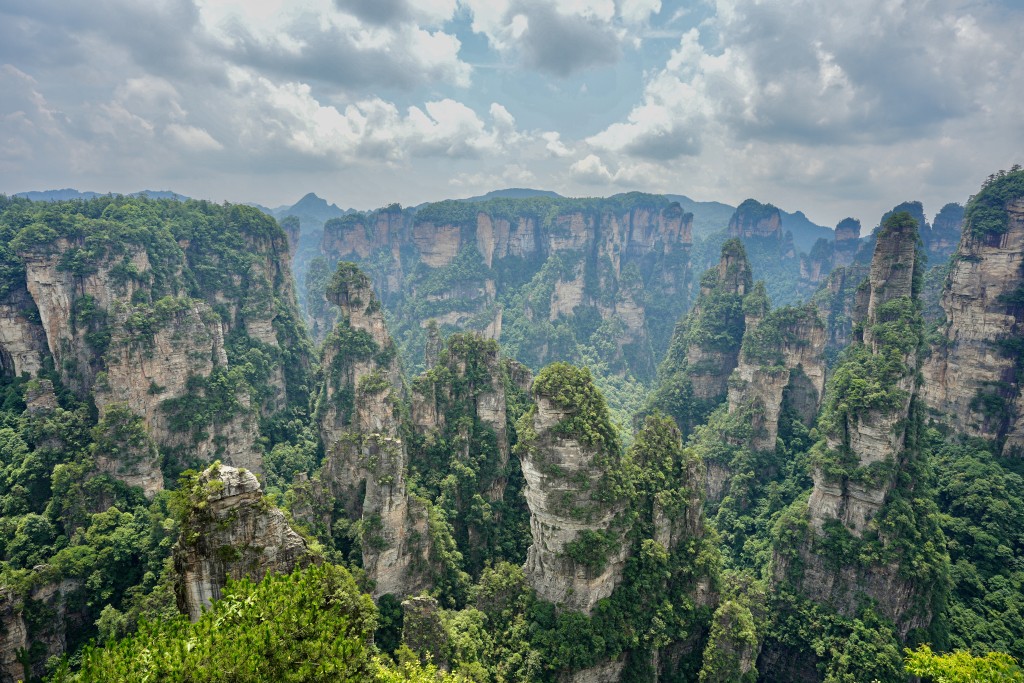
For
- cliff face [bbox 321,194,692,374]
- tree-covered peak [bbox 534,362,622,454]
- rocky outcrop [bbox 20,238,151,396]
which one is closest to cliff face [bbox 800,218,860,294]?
cliff face [bbox 321,194,692,374]

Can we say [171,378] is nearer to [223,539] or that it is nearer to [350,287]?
[350,287]

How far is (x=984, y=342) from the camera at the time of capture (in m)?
46.8

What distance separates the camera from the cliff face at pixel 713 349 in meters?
71.1

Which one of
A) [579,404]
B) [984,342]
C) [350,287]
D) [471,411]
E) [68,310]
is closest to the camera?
[579,404]

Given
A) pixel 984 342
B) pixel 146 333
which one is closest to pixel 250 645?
pixel 146 333

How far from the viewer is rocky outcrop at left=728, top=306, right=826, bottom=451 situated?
54281 millimetres

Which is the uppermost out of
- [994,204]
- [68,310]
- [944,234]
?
[944,234]

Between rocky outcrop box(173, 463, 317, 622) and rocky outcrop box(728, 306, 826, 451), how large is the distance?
4978 cm

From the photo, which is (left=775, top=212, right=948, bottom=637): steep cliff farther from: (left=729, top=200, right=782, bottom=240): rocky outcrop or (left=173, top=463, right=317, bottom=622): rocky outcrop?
(left=729, top=200, right=782, bottom=240): rocky outcrop

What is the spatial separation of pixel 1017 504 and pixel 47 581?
6286 cm

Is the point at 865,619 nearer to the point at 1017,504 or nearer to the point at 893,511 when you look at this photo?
the point at 893,511

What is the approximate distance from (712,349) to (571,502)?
48523 millimetres

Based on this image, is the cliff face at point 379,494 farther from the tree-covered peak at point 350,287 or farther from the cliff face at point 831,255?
the cliff face at point 831,255

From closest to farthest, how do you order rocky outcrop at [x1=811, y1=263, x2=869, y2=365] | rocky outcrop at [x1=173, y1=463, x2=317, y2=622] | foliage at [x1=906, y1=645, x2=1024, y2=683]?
1. rocky outcrop at [x1=173, y1=463, x2=317, y2=622]
2. foliage at [x1=906, y1=645, x2=1024, y2=683]
3. rocky outcrop at [x1=811, y1=263, x2=869, y2=365]
